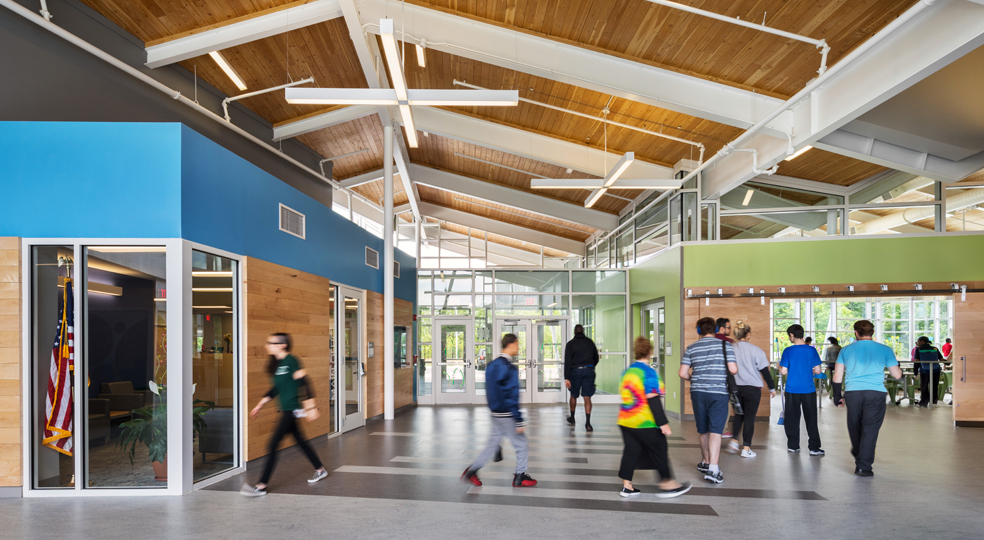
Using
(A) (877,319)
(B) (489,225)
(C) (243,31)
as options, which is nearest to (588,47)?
(C) (243,31)

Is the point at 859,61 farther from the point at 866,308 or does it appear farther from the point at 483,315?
the point at 866,308

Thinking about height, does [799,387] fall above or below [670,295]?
below

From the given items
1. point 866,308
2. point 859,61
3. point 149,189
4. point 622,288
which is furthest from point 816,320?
point 149,189

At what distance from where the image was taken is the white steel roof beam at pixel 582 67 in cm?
754

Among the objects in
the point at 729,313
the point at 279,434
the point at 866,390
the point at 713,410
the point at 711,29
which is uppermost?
the point at 711,29

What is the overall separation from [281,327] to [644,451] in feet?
13.7

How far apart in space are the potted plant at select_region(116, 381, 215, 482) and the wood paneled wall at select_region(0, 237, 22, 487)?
0.79 metres

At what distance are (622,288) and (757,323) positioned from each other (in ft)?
12.2

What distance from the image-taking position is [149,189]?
5.12 meters

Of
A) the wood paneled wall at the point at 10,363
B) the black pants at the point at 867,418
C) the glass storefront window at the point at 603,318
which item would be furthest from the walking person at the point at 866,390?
the glass storefront window at the point at 603,318

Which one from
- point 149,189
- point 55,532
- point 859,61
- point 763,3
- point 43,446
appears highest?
point 763,3

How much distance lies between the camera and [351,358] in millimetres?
9391

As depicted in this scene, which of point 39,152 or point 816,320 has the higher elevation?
point 39,152

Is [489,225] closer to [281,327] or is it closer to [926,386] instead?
[281,327]
